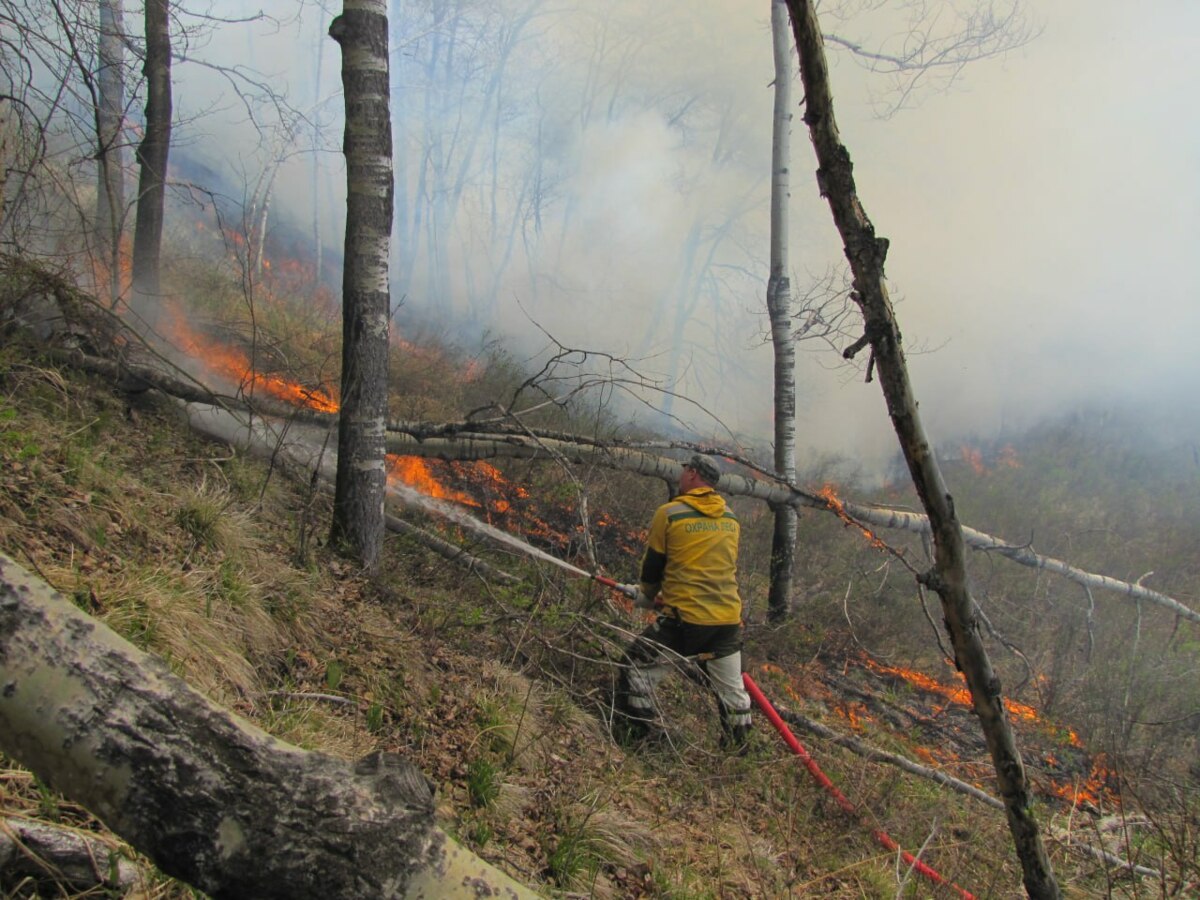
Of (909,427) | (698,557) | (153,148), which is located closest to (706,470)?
(698,557)

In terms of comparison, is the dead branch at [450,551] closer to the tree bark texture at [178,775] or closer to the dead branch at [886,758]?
the dead branch at [886,758]

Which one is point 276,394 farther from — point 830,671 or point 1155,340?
point 1155,340

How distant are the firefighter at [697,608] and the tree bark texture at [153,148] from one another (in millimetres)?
6696

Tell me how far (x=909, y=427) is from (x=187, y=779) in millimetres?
1509

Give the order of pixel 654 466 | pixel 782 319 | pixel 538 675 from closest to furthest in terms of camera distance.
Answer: pixel 538 675
pixel 654 466
pixel 782 319

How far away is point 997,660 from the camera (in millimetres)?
9297

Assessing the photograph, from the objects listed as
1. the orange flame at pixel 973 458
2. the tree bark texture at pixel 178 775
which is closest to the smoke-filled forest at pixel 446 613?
the tree bark texture at pixel 178 775

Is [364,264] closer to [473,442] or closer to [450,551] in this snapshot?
[473,442]

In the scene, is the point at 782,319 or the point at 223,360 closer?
the point at 782,319

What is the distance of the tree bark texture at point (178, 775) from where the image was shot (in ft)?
3.48

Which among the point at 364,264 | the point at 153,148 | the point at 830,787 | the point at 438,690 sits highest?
the point at 153,148

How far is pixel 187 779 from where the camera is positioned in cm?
109

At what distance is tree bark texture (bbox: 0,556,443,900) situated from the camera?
1.06m

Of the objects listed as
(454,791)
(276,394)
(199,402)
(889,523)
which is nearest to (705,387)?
(889,523)
